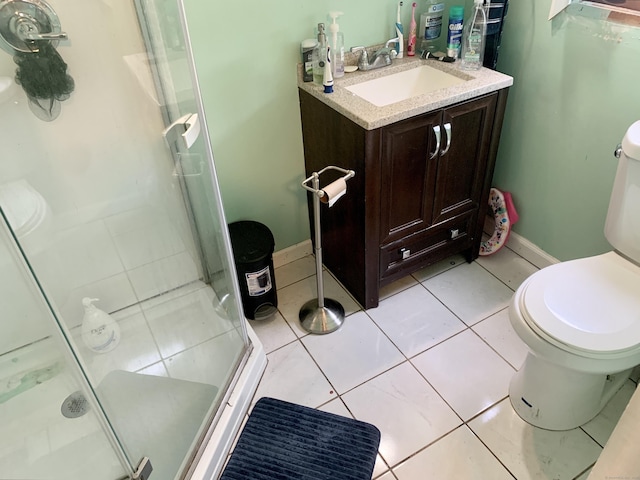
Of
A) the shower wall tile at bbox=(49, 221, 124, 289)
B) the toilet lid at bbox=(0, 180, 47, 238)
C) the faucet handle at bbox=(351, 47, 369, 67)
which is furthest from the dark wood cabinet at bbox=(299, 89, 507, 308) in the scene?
the toilet lid at bbox=(0, 180, 47, 238)

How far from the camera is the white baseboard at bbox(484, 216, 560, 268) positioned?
213cm

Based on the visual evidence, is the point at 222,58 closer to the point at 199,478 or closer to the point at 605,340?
the point at 199,478

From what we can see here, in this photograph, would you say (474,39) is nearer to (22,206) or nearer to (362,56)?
(362,56)

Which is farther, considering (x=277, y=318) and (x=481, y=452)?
(x=277, y=318)

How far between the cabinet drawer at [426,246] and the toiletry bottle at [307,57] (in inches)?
27.0

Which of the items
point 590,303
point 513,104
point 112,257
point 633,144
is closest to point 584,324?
point 590,303

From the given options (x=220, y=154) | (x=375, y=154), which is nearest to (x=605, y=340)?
(x=375, y=154)

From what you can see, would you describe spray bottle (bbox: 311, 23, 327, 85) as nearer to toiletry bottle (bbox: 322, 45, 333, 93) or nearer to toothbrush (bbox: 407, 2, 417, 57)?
toiletry bottle (bbox: 322, 45, 333, 93)

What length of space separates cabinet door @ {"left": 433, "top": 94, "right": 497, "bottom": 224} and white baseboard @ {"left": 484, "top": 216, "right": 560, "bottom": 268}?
314 millimetres

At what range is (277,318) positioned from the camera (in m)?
2.03

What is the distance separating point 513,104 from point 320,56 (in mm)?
844

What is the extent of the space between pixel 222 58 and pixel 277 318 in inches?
39.6

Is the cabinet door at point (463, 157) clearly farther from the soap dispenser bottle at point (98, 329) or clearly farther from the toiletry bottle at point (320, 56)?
the soap dispenser bottle at point (98, 329)

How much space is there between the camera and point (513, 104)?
2.03 m
